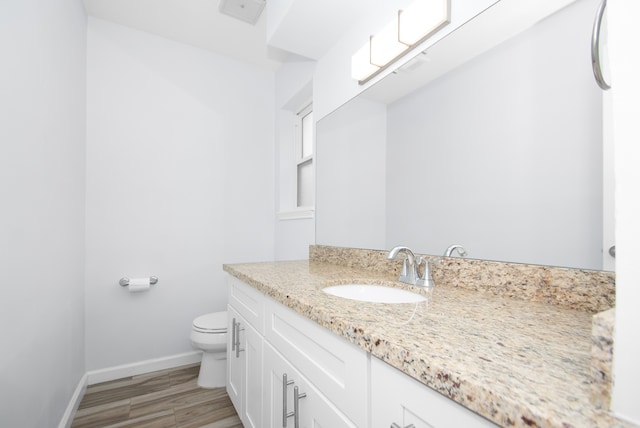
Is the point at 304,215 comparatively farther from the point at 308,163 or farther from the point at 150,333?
the point at 150,333

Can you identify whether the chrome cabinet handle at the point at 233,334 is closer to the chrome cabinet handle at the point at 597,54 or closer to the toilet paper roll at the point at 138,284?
the toilet paper roll at the point at 138,284

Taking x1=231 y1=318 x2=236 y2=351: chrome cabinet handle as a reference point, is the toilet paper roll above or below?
Answer: above

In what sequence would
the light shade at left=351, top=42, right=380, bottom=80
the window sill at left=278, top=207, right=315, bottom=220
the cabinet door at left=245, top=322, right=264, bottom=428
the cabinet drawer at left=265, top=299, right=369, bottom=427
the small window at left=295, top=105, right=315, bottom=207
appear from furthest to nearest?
the small window at left=295, top=105, right=315, bottom=207 → the window sill at left=278, top=207, right=315, bottom=220 → the light shade at left=351, top=42, right=380, bottom=80 → the cabinet door at left=245, top=322, right=264, bottom=428 → the cabinet drawer at left=265, top=299, right=369, bottom=427

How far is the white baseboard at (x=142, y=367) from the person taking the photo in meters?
1.98

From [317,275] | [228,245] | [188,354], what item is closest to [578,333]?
[317,275]

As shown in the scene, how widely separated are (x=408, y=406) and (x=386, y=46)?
1.38 metres

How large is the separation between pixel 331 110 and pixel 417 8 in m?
0.74

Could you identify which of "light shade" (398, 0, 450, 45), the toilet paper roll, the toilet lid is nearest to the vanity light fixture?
"light shade" (398, 0, 450, 45)

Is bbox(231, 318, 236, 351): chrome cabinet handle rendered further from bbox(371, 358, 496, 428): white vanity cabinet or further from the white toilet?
A: bbox(371, 358, 496, 428): white vanity cabinet

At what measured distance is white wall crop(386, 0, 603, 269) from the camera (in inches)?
28.3

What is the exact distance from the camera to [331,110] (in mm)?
1812

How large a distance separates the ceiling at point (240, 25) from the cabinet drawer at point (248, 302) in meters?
1.43

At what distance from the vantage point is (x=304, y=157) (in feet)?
7.84

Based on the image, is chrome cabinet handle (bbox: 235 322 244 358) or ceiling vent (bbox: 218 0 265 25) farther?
ceiling vent (bbox: 218 0 265 25)
